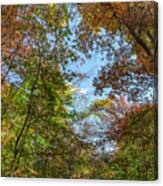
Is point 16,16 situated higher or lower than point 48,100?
higher

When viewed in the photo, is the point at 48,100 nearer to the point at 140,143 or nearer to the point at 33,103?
the point at 33,103

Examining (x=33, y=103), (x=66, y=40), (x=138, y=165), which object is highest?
(x=66, y=40)

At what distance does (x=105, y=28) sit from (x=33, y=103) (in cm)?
64

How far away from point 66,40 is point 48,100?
0.38 metres

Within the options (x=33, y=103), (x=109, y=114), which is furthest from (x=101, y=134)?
(x=33, y=103)

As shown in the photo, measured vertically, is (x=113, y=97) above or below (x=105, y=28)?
below

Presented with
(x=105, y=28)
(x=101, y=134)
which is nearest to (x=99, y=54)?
(x=105, y=28)

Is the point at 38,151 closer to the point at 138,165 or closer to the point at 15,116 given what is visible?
the point at 15,116

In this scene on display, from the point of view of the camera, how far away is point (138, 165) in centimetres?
525

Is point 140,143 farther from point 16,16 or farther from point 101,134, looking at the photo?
point 16,16

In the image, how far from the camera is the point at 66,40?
17.6 feet

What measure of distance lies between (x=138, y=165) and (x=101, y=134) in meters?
0.29

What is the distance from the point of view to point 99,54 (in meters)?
5.31

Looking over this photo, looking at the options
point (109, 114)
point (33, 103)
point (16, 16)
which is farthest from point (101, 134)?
point (16, 16)
